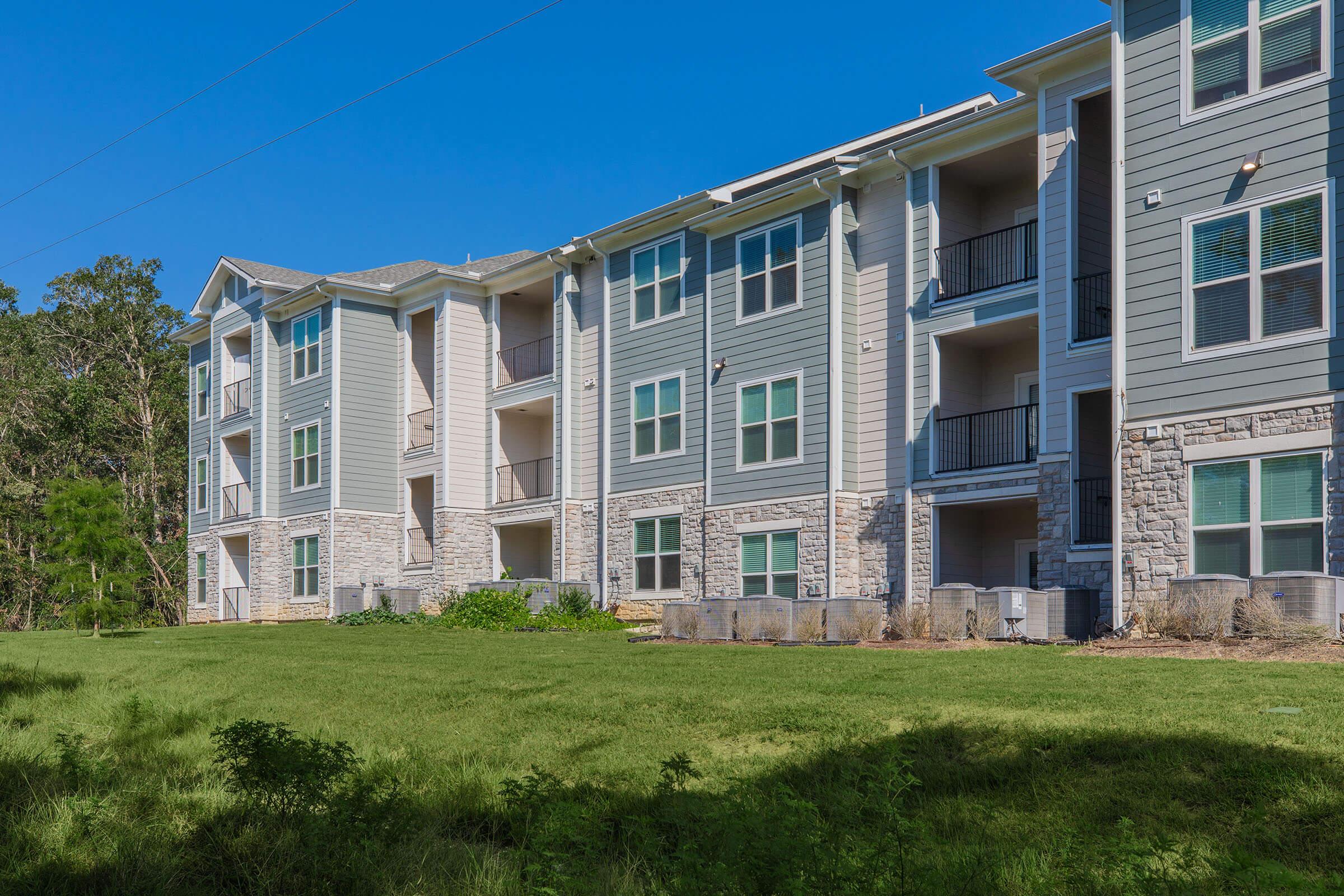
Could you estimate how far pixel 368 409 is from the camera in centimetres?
3247

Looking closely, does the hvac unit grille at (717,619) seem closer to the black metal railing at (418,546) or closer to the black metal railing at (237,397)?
the black metal railing at (418,546)

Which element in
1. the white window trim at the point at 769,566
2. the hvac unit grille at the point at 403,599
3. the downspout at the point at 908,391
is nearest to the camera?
the downspout at the point at 908,391

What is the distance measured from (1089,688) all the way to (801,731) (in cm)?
257

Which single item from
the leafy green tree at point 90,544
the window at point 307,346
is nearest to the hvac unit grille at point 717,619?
the leafy green tree at point 90,544

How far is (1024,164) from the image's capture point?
826 inches

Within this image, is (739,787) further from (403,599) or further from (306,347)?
(306,347)

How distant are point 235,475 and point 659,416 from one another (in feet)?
60.2

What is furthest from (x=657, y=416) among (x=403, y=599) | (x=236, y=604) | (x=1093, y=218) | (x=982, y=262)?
(x=236, y=604)

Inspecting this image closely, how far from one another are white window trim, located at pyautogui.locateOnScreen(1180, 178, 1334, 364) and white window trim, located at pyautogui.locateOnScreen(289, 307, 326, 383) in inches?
920

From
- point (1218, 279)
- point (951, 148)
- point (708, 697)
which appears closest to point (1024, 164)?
point (951, 148)

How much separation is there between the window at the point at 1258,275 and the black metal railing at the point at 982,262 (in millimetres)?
5142

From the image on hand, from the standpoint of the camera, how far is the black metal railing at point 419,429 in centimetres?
3177

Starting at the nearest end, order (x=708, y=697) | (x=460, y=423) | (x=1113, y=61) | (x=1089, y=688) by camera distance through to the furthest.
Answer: (x=1089, y=688) < (x=708, y=697) < (x=1113, y=61) < (x=460, y=423)

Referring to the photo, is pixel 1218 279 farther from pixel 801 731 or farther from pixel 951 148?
pixel 801 731
